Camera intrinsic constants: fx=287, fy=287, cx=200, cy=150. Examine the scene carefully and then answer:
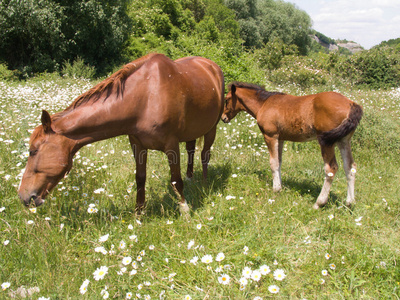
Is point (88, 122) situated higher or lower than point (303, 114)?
higher

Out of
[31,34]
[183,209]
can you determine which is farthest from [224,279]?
[31,34]

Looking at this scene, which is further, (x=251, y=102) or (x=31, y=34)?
(x=31, y=34)

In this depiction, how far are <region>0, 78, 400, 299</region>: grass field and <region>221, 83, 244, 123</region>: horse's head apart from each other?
36.6 inches

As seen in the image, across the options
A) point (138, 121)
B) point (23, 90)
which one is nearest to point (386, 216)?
point (138, 121)

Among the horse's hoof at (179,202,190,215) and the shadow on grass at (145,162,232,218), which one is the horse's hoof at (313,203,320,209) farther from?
the horse's hoof at (179,202,190,215)

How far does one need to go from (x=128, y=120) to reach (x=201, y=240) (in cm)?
137

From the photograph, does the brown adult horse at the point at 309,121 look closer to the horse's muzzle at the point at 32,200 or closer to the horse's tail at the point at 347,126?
the horse's tail at the point at 347,126

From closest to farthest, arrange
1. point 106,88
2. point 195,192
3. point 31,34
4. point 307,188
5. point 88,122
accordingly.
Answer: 1. point 88,122
2. point 106,88
3. point 195,192
4. point 307,188
5. point 31,34

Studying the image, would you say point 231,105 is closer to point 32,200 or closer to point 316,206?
point 316,206

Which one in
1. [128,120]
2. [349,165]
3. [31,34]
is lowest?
[349,165]

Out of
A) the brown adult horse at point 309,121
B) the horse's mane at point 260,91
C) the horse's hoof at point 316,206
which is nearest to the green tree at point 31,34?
the horse's mane at point 260,91

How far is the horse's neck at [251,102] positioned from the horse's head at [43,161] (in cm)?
286

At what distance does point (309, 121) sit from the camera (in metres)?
3.64

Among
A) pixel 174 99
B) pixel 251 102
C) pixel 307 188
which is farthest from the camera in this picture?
pixel 251 102
